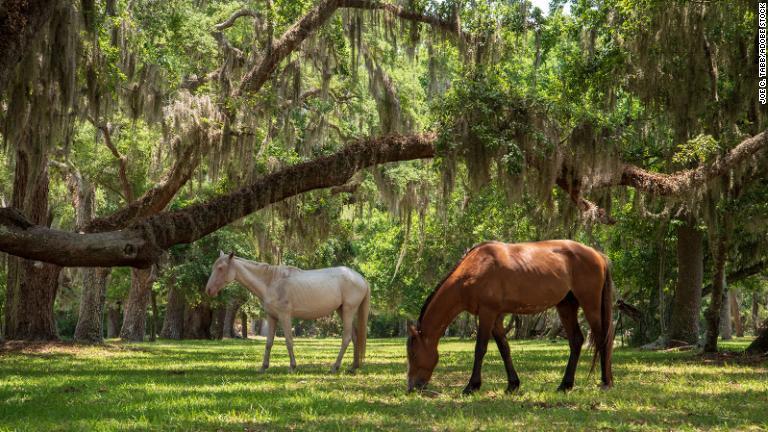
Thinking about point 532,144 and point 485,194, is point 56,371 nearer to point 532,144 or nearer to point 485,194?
point 532,144

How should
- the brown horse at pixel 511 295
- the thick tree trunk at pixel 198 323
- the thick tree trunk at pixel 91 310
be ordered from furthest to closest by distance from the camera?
the thick tree trunk at pixel 198 323
the thick tree trunk at pixel 91 310
the brown horse at pixel 511 295

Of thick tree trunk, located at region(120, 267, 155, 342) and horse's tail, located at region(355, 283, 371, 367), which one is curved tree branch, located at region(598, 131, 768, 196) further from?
thick tree trunk, located at region(120, 267, 155, 342)

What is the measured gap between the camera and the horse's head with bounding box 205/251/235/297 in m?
13.3

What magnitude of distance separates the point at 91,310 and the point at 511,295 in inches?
730

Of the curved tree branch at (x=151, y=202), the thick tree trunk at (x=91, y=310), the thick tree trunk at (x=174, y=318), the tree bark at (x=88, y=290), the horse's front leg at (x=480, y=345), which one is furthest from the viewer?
the thick tree trunk at (x=174, y=318)

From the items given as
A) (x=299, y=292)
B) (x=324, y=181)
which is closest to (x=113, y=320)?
(x=324, y=181)

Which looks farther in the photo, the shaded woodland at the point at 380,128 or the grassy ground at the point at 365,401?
the shaded woodland at the point at 380,128

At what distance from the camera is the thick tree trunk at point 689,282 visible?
A: 878 inches

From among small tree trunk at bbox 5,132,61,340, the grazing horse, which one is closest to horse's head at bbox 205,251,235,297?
the grazing horse

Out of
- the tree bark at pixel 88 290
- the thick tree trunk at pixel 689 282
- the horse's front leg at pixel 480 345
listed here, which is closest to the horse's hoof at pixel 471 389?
the horse's front leg at pixel 480 345

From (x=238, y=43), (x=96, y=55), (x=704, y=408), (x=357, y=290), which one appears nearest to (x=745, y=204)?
(x=357, y=290)

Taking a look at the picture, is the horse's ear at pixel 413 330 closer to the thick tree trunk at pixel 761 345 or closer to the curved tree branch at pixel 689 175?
the curved tree branch at pixel 689 175

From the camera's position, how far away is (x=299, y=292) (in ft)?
45.1

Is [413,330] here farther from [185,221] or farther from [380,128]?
[380,128]
